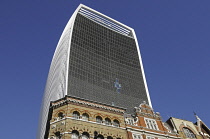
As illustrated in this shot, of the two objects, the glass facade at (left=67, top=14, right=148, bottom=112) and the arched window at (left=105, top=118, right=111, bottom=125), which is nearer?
the arched window at (left=105, top=118, right=111, bottom=125)

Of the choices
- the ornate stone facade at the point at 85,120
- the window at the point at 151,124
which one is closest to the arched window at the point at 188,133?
the window at the point at 151,124

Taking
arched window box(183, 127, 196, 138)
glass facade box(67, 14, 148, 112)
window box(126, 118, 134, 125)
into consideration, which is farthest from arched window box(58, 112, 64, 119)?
arched window box(183, 127, 196, 138)

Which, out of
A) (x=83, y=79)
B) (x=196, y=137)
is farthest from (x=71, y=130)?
(x=196, y=137)

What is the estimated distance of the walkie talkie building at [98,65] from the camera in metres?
64.7

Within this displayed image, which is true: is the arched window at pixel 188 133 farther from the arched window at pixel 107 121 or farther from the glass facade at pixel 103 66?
the arched window at pixel 107 121

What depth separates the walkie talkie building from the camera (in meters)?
64.7

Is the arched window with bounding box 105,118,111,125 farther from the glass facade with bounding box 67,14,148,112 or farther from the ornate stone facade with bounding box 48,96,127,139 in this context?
the glass facade with bounding box 67,14,148,112

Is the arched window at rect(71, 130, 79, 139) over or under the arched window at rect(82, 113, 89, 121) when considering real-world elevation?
under

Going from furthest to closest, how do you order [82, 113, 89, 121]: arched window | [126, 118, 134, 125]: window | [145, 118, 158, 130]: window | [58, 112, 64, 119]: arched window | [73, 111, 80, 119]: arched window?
[145, 118, 158, 130]: window
[126, 118, 134, 125]: window
[82, 113, 89, 121]: arched window
[73, 111, 80, 119]: arched window
[58, 112, 64, 119]: arched window

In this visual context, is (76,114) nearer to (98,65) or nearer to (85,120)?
(85,120)

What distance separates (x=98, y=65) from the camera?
75188 mm

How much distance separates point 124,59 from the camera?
295ft

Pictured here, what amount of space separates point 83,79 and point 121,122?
75.8 feet

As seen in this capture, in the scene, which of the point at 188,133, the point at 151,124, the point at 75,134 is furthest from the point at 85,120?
the point at 188,133
